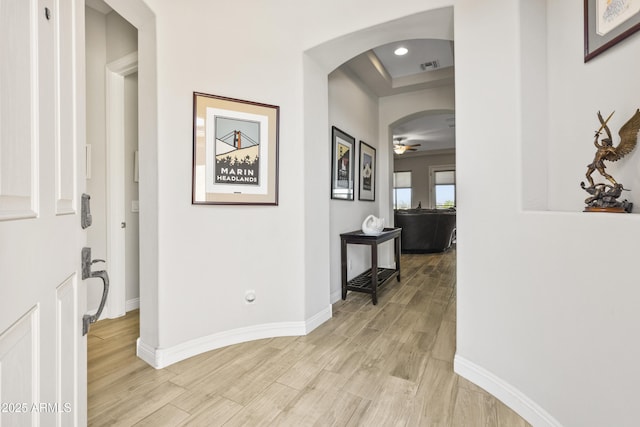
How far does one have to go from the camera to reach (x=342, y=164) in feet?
11.4

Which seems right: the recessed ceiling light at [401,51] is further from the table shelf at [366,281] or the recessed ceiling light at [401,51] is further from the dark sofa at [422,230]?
the dark sofa at [422,230]

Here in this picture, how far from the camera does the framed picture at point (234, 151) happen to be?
2.08 meters

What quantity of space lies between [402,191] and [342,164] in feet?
25.6

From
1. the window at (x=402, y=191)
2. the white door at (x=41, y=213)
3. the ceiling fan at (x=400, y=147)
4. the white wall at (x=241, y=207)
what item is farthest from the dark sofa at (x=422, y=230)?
the white door at (x=41, y=213)

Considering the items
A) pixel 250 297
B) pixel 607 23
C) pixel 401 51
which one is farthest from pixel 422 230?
pixel 607 23

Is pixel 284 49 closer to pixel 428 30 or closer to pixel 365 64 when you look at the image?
pixel 428 30

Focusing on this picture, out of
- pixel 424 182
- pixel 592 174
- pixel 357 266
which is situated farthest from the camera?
pixel 424 182

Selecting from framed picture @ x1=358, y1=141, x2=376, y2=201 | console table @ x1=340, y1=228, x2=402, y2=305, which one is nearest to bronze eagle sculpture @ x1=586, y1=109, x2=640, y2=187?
console table @ x1=340, y1=228, x2=402, y2=305

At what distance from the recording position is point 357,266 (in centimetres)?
383

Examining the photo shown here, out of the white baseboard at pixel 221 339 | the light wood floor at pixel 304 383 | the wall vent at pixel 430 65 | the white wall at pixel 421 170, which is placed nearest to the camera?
the light wood floor at pixel 304 383

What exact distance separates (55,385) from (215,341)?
1588mm

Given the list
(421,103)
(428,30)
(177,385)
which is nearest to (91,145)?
(177,385)

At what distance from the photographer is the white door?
1.62 ft

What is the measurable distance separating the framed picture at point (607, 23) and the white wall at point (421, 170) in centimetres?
920
